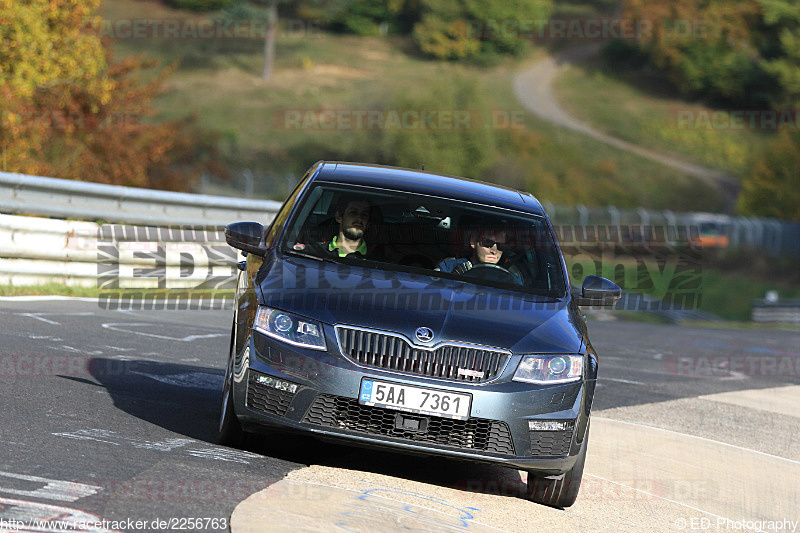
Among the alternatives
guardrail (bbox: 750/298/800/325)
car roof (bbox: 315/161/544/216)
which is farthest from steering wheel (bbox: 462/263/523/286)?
guardrail (bbox: 750/298/800/325)

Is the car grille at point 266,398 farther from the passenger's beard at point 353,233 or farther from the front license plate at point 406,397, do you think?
the passenger's beard at point 353,233

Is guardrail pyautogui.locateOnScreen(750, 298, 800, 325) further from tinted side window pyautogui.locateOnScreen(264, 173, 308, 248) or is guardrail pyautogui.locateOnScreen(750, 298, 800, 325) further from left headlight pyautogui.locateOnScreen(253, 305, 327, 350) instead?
left headlight pyautogui.locateOnScreen(253, 305, 327, 350)

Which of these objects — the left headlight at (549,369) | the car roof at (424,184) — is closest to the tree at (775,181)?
the car roof at (424,184)

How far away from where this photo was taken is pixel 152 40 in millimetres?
98688

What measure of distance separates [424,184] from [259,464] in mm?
2288

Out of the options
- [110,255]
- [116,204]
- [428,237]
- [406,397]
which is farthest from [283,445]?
[116,204]

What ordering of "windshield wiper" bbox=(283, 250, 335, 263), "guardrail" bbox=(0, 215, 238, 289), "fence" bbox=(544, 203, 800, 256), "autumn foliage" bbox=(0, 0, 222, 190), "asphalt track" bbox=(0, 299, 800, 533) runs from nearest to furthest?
"asphalt track" bbox=(0, 299, 800, 533)
"windshield wiper" bbox=(283, 250, 335, 263)
"guardrail" bbox=(0, 215, 238, 289)
"autumn foliage" bbox=(0, 0, 222, 190)
"fence" bbox=(544, 203, 800, 256)

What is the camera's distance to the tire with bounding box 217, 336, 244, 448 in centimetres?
650

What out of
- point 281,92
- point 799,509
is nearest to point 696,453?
point 799,509

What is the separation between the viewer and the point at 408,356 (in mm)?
6016

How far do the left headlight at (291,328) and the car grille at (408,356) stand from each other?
12 centimetres

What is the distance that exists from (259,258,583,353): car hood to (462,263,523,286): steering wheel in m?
0.21

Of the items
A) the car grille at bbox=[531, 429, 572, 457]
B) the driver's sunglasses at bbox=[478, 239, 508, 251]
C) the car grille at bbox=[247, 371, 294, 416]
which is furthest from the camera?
the driver's sunglasses at bbox=[478, 239, 508, 251]

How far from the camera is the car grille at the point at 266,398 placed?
20.0 ft
